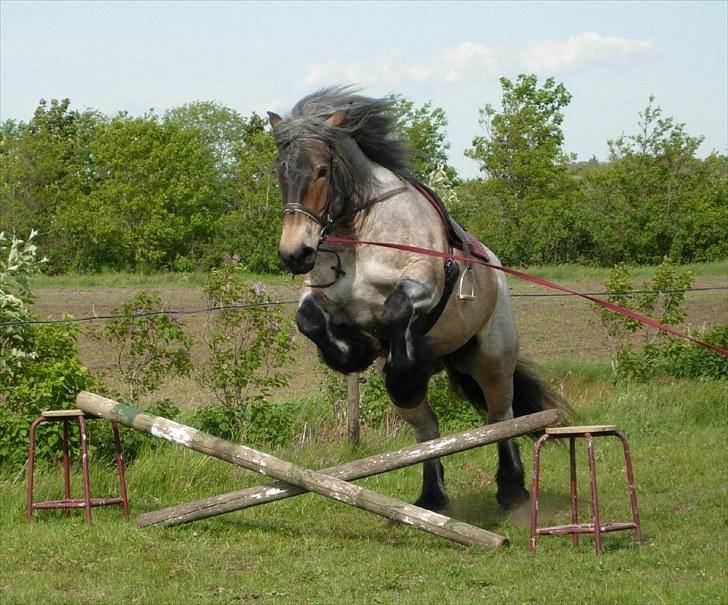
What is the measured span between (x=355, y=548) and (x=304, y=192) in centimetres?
227

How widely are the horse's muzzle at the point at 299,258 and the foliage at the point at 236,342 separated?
360cm

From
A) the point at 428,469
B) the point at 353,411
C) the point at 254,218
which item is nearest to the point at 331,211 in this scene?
the point at 428,469

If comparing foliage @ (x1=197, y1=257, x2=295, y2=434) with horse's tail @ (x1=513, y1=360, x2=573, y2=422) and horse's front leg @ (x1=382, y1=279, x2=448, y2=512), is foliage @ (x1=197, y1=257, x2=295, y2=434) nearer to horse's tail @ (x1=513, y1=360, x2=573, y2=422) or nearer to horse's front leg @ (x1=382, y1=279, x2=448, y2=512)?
horse's tail @ (x1=513, y1=360, x2=573, y2=422)

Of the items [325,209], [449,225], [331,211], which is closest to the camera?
[325,209]

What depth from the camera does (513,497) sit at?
26.9 ft

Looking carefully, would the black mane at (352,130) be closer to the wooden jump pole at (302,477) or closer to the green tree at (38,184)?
the wooden jump pole at (302,477)

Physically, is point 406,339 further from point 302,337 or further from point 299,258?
point 302,337

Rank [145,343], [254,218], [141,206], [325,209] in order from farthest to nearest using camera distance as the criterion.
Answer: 1. [141,206]
2. [254,218]
3. [145,343]
4. [325,209]

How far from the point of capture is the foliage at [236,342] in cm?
988

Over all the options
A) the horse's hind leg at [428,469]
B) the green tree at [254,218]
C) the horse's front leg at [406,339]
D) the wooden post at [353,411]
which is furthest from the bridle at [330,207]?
the green tree at [254,218]

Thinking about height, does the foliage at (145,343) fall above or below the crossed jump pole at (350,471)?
above

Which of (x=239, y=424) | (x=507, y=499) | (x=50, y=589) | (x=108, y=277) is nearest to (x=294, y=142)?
(x=50, y=589)

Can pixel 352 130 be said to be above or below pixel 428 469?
above

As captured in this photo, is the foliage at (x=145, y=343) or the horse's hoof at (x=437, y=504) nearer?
the horse's hoof at (x=437, y=504)
